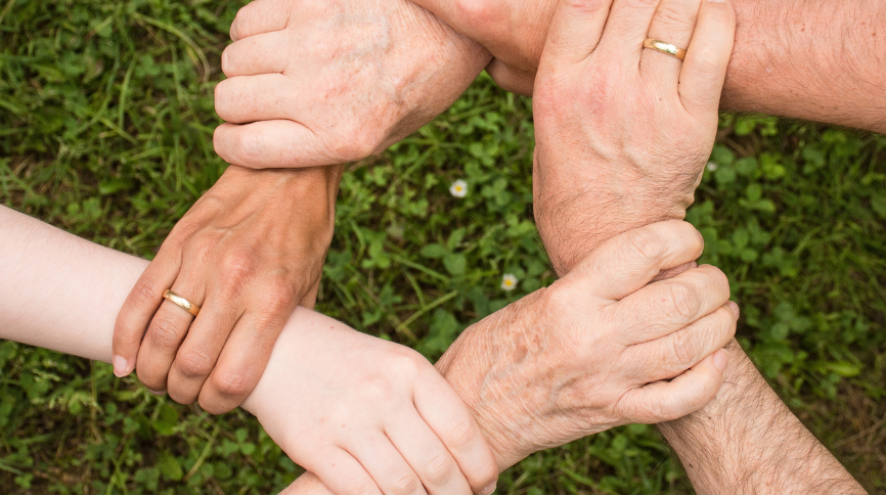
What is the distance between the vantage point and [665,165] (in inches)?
71.5

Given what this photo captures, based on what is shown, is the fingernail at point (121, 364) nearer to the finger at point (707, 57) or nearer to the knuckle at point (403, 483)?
the knuckle at point (403, 483)

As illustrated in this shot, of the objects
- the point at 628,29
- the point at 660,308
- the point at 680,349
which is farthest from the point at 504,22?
the point at 680,349

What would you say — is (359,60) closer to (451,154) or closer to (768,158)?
(451,154)

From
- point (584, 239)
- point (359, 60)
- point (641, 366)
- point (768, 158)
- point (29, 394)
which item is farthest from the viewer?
point (768, 158)

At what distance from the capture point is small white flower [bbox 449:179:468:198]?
3.15 meters

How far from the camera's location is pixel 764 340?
304 cm

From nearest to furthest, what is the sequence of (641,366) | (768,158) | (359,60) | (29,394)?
(641,366), (359,60), (29,394), (768,158)

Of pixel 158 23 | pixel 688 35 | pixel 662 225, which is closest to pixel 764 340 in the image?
pixel 662 225

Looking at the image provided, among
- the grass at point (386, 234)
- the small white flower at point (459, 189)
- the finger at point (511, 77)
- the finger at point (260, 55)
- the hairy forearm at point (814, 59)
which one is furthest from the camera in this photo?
the small white flower at point (459, 189)

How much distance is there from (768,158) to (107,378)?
11.8ft

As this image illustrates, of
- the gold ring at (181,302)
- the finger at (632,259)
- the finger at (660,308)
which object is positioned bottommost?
the gold ring at (181,302)

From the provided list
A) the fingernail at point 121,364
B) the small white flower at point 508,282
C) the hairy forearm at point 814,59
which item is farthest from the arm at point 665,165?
the fingernail at point 121,364

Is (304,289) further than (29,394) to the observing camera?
No

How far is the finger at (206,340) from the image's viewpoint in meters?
1.85
